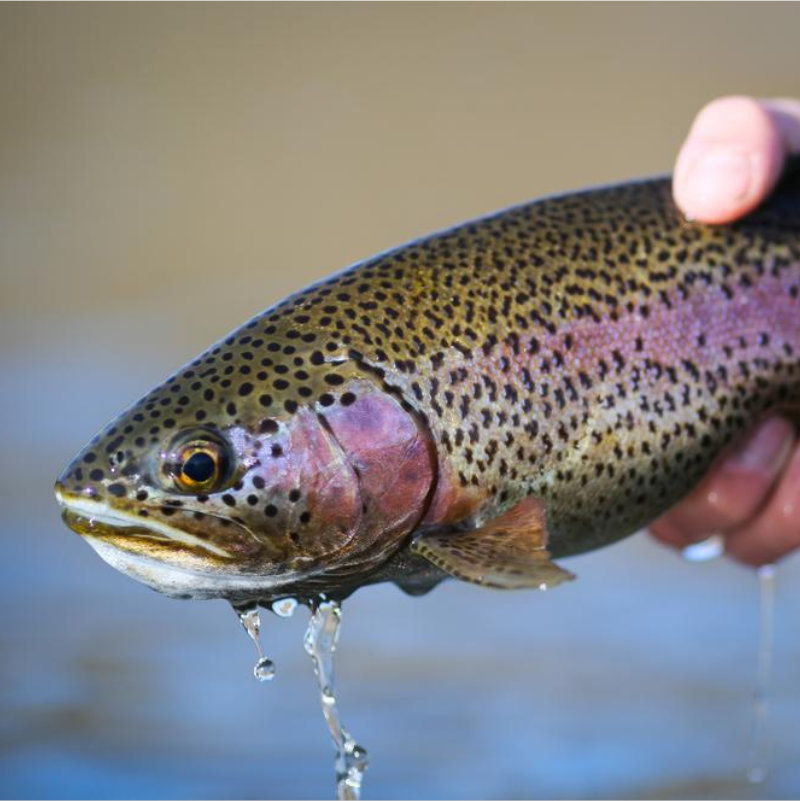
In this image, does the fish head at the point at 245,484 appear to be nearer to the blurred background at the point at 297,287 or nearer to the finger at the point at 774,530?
the finger at the point at 774,530

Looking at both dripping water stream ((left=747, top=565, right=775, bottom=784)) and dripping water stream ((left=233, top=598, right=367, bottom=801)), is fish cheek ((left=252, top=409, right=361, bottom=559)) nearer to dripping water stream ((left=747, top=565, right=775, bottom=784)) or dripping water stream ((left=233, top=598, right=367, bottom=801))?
dripping water stream ((left=233, top=598, right=367, bottom=801))

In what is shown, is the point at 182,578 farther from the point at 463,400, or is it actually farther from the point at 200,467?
the point at 463,400

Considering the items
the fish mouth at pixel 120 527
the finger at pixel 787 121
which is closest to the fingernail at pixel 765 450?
the finger at pixel 787 121

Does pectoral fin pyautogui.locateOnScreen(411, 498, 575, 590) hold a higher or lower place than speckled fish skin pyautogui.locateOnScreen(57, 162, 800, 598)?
lower

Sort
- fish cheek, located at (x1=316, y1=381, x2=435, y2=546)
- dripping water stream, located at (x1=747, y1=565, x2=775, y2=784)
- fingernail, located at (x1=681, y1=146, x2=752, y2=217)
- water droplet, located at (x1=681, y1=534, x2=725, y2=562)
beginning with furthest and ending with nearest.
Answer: dripping water stream, located at (x1=747, y1=565, x2=775, y2=784) → water droplet, located at (x1=681, y1=534, x2=725, y2=562) → fingernail, located at (x1=681, y1=146, x2=752, y2=217) → fish cheek, located at (x1=316, y1=381, x2=435, y2=546)

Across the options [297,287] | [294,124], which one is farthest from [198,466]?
[294,124]

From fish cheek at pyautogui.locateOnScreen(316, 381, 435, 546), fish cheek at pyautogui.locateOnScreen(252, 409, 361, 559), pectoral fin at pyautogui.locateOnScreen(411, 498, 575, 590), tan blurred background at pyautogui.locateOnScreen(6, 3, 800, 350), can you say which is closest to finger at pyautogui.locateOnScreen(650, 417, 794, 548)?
pectoral fin at pyautogui.locateOnScreen(411, 498, 575, 590)

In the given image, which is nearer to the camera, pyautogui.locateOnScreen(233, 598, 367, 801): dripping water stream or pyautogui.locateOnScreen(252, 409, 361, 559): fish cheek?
pyautogui.locateOnScreen(252, 409, 361, 559): fish cheek
